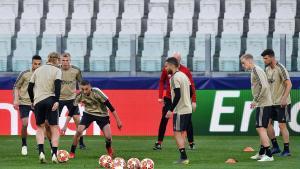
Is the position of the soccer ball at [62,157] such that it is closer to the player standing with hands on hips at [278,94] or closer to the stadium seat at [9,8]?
the player standing with hands on hips at [278,94]

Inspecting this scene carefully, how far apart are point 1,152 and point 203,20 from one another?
10.6m

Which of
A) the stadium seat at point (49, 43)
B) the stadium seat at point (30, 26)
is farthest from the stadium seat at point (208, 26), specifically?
the stadium seat at point (30, 26)

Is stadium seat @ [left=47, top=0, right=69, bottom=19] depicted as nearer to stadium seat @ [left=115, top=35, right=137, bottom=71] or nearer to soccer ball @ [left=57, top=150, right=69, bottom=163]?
stadium seat @ [left=115, top=35, right=137, bottom=71]

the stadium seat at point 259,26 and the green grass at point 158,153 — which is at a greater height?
the stadium seat at point 259,26

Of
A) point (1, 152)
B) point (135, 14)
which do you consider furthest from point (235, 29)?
point (1, 152)

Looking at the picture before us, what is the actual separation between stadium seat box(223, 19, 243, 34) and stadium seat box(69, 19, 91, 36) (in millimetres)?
4131

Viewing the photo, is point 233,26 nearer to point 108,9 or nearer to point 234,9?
point 234,9

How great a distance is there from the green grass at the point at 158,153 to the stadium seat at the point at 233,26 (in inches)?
187

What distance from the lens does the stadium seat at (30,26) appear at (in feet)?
90.2

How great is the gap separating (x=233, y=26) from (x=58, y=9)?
5535 millimetres

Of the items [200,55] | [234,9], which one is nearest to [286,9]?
[234,9]

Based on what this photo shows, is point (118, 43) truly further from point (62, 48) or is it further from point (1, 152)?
point (1, 152)

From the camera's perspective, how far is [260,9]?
90.3ft

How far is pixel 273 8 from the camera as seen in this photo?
90.4ft
